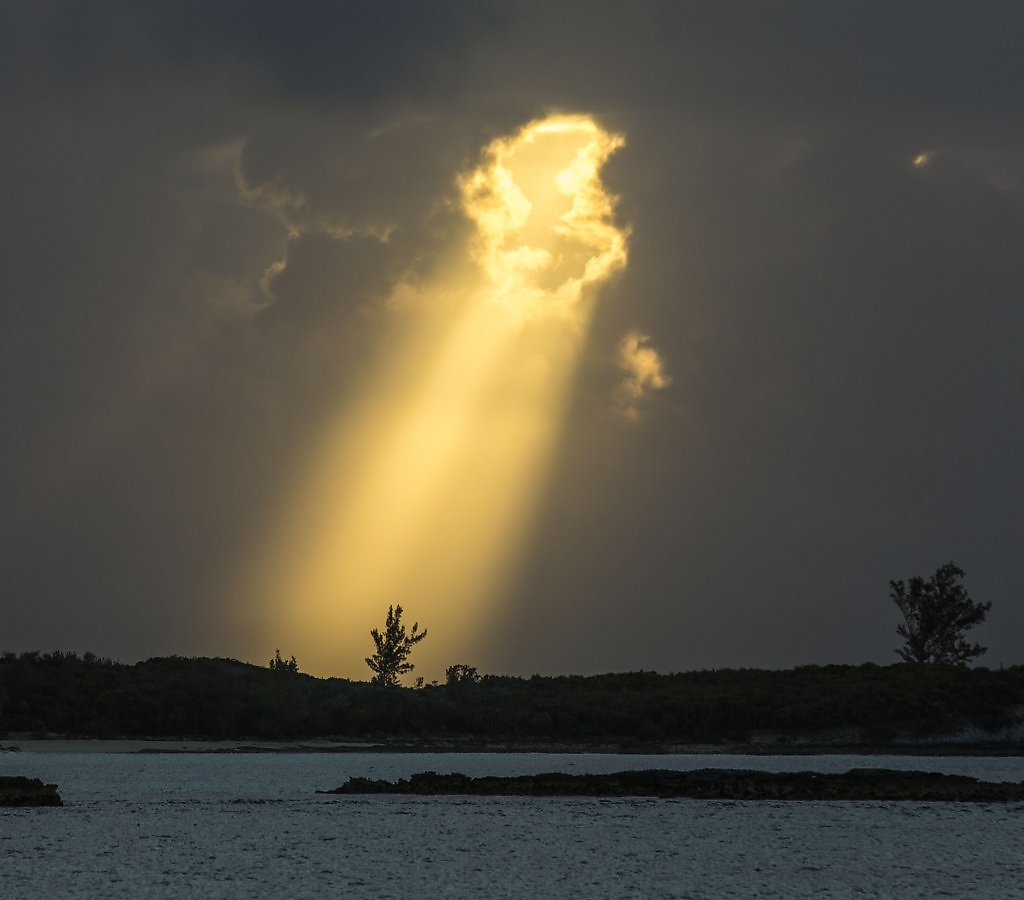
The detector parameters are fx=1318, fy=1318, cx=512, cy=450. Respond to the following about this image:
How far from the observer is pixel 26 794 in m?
37.7

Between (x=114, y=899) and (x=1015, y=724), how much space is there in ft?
229

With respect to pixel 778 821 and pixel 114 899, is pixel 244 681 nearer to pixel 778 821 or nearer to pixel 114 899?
pixel 778 821

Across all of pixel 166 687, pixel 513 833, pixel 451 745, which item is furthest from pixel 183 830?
pixel 166 687

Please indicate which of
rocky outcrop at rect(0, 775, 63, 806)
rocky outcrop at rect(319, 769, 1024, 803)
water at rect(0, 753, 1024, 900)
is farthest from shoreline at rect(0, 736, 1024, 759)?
rocky outcrop at rect(0, 775, 63, 806)

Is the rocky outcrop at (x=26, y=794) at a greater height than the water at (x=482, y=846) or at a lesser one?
greater

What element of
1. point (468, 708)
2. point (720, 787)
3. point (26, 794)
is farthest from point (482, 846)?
point (468, 708)

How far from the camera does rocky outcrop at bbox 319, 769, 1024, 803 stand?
42.8m

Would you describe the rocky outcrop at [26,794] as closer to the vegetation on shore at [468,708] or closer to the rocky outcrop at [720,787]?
the rocky outcrop at [720,787]

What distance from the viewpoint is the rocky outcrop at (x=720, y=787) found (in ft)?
140

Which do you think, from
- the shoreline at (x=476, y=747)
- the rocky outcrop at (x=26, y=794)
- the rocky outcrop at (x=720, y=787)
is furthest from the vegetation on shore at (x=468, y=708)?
the rocky outcrop at (x=26, y=794)

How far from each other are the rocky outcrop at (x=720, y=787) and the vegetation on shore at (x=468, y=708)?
3598 centimetres

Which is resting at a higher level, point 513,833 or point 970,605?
point 970,605

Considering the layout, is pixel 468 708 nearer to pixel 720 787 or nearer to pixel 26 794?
pixel 720 787

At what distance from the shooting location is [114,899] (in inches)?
848
